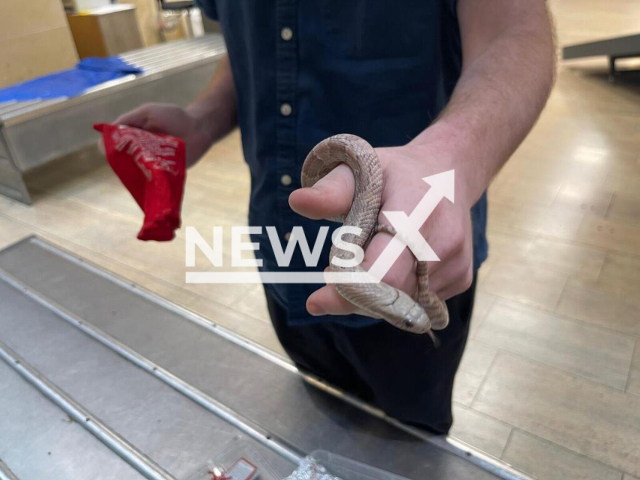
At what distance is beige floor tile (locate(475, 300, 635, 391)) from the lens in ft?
5.20

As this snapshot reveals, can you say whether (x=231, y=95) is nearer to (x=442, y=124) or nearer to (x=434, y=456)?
(x=442, y=124)

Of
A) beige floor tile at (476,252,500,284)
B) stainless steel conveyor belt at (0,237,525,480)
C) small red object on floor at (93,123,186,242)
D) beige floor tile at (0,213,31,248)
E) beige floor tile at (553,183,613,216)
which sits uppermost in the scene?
small red object on floor at (93,123,186,242)

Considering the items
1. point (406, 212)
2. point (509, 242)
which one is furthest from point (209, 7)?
point (509, 242)

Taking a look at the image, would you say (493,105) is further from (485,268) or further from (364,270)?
(485,268)

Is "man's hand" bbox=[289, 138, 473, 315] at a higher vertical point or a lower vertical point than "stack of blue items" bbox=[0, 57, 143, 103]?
higher

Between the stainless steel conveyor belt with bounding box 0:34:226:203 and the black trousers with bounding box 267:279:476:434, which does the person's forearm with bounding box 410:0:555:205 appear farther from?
the stainless steel conveyor belt with bounding box 0:34:226:203

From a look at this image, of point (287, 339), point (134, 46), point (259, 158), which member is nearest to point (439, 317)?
point (259, 158)

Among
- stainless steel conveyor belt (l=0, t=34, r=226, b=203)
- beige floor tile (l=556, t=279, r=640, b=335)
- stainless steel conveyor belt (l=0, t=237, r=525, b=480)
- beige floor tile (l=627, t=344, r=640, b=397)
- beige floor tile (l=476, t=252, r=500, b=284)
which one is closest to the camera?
stainless steel conveyor belt (l=0, t=237, r=525, b=480)

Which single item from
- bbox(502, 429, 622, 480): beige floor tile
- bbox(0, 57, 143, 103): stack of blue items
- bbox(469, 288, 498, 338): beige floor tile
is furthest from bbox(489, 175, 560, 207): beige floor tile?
bbox(0, 57, 143, 103): stack of blue items

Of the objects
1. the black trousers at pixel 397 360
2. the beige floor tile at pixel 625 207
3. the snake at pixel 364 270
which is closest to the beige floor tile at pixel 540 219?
the beige floor tile at pixel 625 207

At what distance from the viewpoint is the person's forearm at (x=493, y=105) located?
54cm

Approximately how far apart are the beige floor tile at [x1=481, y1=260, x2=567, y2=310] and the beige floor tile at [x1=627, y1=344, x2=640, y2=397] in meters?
Answer: 0.30

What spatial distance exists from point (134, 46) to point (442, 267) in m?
4.01

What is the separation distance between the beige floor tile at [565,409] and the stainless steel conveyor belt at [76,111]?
2.48m
